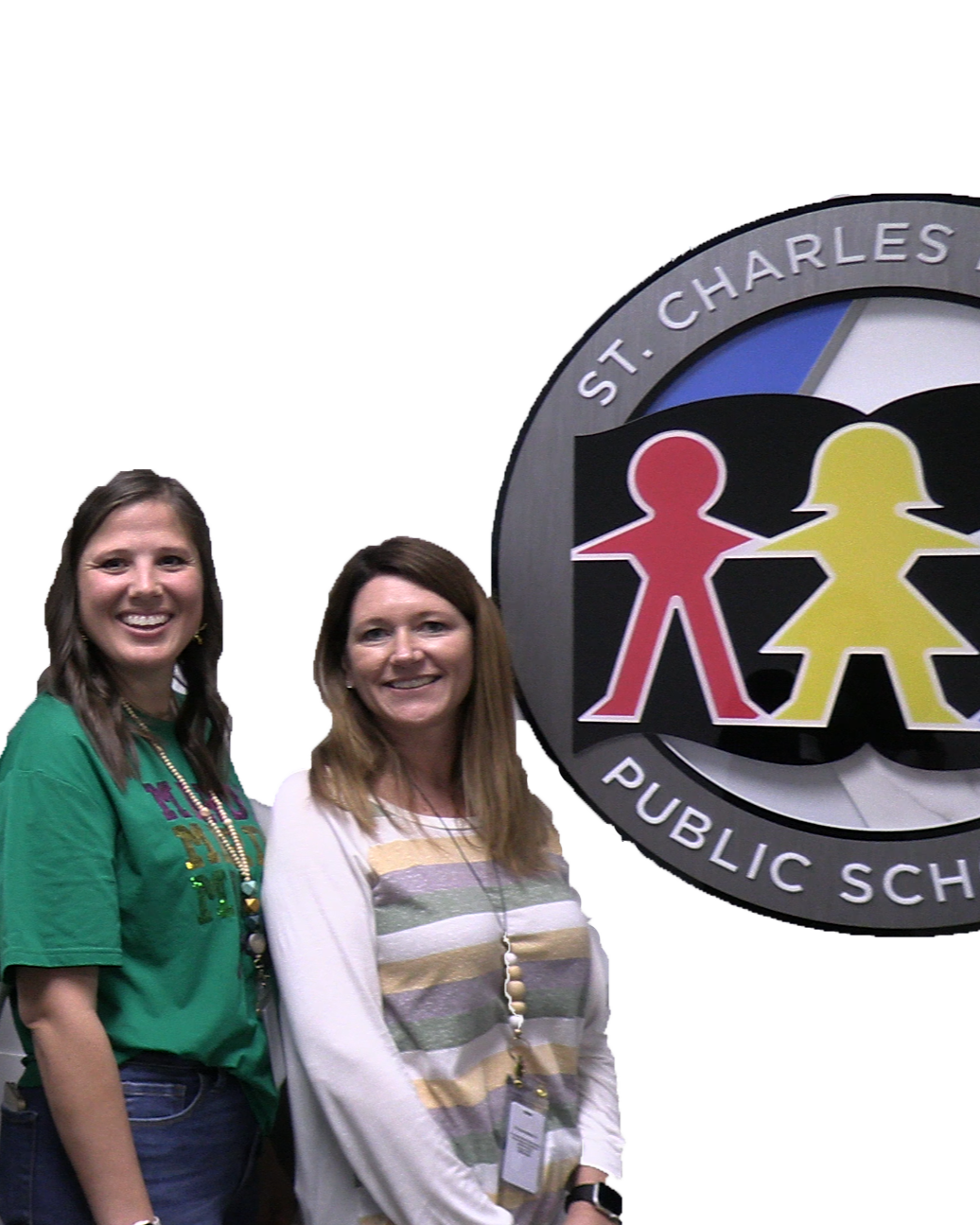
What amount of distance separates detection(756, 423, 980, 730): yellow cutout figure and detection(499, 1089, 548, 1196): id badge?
611 mm

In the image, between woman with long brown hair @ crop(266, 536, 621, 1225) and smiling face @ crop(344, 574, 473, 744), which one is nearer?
woman with long brown hair @ crop(266, 536, 621, 1225)

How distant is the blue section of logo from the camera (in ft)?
5.55

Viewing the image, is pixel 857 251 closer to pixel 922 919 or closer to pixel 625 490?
pixel 625 490

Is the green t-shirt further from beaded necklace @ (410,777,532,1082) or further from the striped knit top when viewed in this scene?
beaded necklace @ (410,777,532,1082)

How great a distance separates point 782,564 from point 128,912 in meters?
0.94

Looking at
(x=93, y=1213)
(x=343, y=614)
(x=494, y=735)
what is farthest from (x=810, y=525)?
(x=93, y=1213)

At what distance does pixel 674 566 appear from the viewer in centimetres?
173

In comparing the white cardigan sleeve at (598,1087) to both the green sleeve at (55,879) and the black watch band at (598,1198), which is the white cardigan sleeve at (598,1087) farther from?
the green sleeve at (55,879)

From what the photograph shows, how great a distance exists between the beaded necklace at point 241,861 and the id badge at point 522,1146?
332 mm

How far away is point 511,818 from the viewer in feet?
5.22

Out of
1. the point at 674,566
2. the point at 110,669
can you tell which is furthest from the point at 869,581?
the point at 110,669

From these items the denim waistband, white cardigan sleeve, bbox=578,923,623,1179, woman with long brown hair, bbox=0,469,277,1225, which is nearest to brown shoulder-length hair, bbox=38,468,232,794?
woman with long brown hair, bbox=0,469,277,1225

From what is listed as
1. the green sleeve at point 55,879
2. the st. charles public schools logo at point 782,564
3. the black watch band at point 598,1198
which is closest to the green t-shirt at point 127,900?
the green sleeve at point 55,879

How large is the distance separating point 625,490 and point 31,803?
869mm
